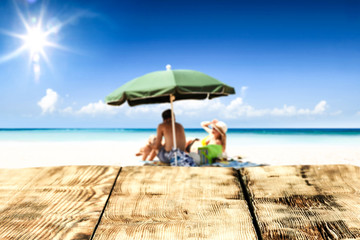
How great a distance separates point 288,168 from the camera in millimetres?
1083

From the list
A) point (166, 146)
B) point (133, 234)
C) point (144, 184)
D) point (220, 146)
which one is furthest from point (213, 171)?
point (220, 146)

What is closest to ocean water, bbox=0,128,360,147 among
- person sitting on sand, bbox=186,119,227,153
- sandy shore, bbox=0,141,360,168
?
sandy shore, bbox=0,141,360,168

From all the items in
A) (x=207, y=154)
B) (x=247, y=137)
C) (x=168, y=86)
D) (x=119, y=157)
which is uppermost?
(x=168, y=86)

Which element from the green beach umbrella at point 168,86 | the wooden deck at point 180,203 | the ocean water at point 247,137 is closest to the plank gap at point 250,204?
the wooden deck at point 180,203

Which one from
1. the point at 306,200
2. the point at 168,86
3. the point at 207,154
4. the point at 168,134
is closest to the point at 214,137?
the point at 207,154

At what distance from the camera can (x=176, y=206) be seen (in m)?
0.93

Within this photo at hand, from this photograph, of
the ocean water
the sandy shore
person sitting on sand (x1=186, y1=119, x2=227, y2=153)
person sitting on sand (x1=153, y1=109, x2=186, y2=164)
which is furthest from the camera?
the ocean water

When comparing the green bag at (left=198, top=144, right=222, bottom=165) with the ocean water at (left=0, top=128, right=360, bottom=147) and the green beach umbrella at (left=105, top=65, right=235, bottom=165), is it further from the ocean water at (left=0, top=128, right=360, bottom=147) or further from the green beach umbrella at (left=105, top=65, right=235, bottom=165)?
the ocean water at (left=0, top=128, right=360, bottom=147)

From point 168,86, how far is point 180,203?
3.95 meters

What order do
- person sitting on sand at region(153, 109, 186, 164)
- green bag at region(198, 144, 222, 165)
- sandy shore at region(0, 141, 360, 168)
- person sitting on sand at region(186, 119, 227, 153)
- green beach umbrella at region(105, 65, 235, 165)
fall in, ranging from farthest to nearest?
sandy shore at region(0, 141, 360, 168) → person sitting on sand at region(186, 119, 227, 153) → green bag at region(198, 144, 222, 165) → person sitting on sand at region(153, 109, 186, 164) → green beach umbrella at region(105, 65, 235, 165)

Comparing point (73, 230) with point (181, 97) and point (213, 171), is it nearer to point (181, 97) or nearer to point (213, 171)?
point (213, 171)

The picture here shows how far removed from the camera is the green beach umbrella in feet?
15.8

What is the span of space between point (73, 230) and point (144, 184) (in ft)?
0.93

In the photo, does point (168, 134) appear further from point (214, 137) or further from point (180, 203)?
point (180, 203)
